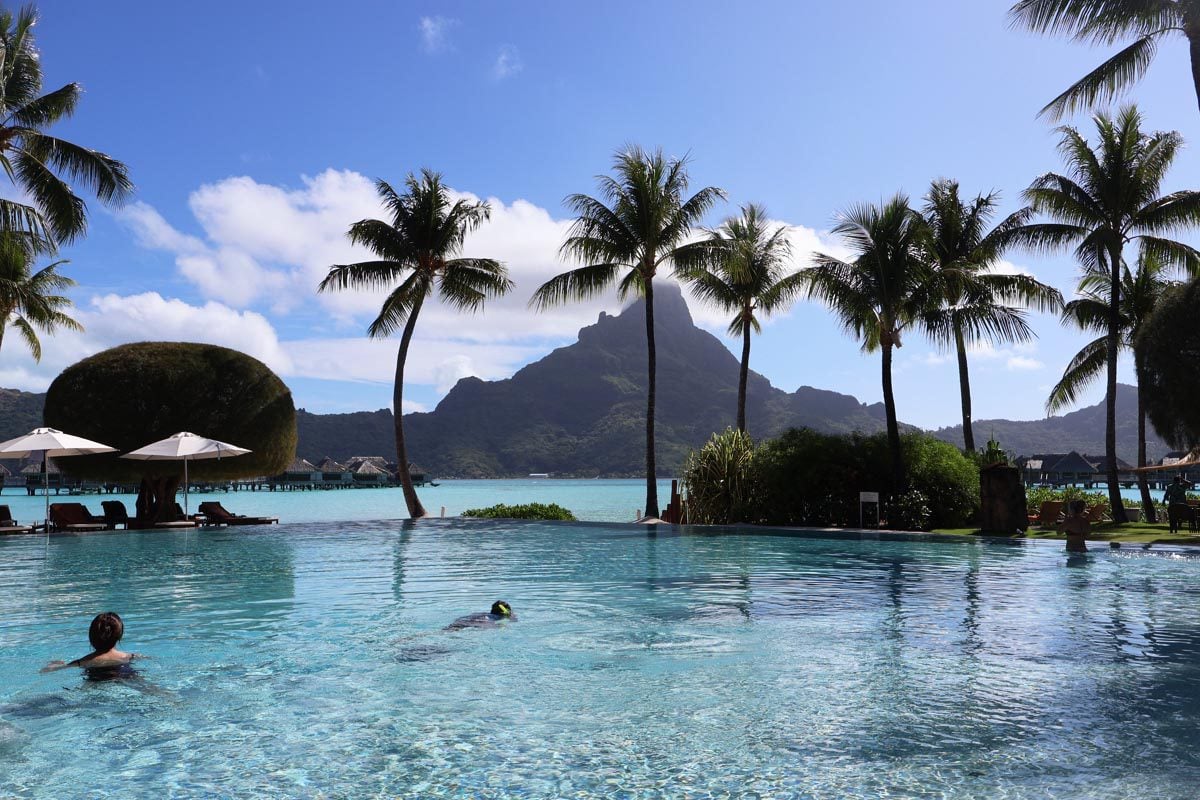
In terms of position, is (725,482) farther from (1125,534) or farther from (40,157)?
(40,157)

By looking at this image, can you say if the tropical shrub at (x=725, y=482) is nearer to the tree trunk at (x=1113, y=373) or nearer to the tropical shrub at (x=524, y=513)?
the tropical shrub at (x=524, y=513)

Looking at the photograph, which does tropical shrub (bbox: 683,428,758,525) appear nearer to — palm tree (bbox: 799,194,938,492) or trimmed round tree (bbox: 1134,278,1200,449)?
palm tree (bbox: 799,194,938,492)

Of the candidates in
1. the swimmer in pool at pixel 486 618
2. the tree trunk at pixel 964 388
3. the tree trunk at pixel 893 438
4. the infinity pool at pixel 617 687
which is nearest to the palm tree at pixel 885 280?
the tree trunk at pixel 893 438

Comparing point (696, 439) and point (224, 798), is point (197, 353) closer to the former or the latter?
point (224, 798)

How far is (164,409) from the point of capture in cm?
2597

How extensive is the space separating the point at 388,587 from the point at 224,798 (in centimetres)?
825

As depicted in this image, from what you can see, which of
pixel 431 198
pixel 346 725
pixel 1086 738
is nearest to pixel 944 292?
pixel 431 198

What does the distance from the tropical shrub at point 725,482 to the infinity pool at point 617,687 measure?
9.52m

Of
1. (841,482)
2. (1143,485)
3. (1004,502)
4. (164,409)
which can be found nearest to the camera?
(1004,502)

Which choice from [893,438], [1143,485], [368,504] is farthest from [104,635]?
[368,504]

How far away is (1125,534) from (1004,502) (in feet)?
9.69

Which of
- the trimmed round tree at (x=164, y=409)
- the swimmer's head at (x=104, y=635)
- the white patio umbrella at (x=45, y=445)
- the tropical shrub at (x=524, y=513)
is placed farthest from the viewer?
the tropical shrub at (x=524, y=513)

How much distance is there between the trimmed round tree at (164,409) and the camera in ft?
83.5

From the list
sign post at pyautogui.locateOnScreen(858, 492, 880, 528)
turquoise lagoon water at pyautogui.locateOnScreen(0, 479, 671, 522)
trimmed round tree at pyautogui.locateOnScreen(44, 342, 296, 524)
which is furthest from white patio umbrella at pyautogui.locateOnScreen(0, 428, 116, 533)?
sign post at pyautogui.locateOnScreen(858, 492, 880, 528)
